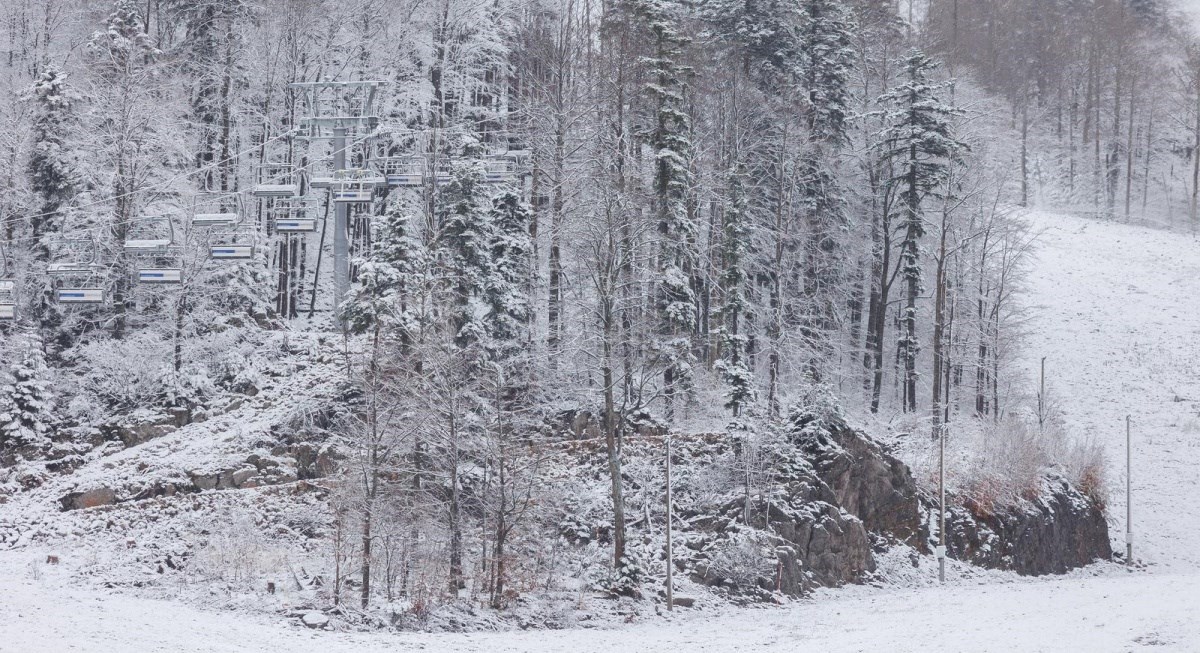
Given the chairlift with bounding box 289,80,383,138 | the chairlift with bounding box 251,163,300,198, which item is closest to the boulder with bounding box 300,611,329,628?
the chairlift with bounding box 251,163,300,198

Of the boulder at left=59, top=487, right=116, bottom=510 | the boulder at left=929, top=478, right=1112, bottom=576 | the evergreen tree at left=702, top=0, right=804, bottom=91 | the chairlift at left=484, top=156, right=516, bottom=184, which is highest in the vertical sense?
the evergreen tree at left=702, top=0, right=804, bottom=91

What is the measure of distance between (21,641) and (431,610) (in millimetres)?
8931

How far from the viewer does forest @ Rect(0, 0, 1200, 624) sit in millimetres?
26406

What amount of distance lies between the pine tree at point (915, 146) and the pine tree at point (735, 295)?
22.6 ft

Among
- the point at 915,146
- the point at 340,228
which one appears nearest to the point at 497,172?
the point at 340,228

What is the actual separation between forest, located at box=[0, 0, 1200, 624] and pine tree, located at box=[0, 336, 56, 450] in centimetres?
11

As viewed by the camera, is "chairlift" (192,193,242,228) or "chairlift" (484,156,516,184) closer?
"chairlift" (484,156,516,184)

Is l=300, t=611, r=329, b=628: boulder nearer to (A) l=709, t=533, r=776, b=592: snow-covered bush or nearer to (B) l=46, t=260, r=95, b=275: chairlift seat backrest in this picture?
(A) l=709, t=533, r=776, b=592: snow-covered bush

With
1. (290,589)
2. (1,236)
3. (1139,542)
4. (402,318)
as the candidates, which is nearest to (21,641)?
(290,589)

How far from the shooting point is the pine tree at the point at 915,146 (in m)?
38.5

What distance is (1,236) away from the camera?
36062mm

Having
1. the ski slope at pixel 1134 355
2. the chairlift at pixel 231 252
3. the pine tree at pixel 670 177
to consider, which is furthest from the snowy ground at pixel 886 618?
the chairlift at pixel 231 252

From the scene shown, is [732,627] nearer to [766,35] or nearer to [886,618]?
[886,618]

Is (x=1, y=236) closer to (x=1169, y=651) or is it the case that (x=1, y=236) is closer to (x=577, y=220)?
(x=577, y=220)
